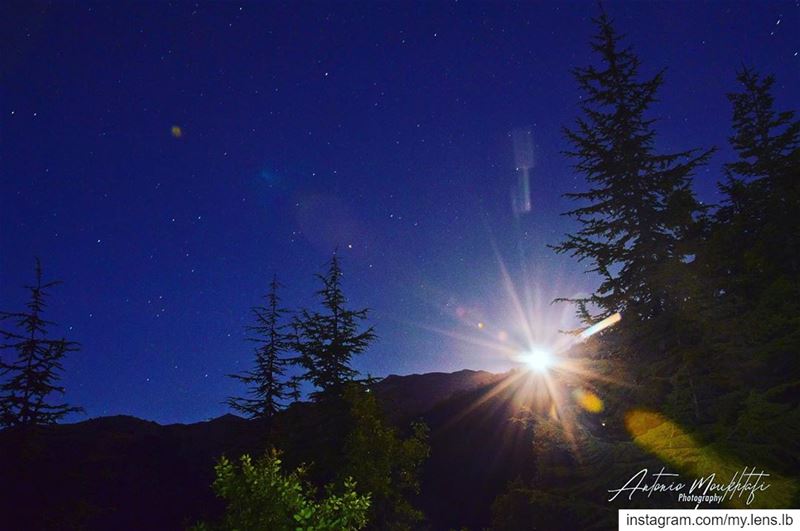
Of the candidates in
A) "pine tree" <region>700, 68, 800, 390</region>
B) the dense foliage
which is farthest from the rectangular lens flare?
the dense foliage

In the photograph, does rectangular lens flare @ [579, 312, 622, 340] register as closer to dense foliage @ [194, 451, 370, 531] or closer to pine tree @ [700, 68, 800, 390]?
pine tree @ [700, 68, 800, 390]

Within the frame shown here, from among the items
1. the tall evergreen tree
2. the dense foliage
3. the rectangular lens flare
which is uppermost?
the tall evergreen tree

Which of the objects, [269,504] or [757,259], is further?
[757,259]

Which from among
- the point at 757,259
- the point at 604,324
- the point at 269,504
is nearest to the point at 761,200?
the point at 757,259

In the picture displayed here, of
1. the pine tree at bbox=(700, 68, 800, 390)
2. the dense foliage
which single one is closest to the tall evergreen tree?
the pine tree at bbox=(700, 68, 800, 390)

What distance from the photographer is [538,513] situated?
54.4 feet

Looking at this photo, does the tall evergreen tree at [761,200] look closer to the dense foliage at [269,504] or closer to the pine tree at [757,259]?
the pine tree at [757,259]

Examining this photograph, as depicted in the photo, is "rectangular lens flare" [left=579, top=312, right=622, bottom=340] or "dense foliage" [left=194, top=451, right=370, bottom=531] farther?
"rectangular lens flare" [left=579, top=312, right=622, bottom=340]

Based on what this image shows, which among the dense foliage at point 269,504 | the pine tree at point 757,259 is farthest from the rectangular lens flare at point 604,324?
the dense foliage at point 269,504

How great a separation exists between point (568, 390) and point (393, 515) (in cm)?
1057

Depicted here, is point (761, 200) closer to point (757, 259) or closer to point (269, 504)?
point (757, 259)

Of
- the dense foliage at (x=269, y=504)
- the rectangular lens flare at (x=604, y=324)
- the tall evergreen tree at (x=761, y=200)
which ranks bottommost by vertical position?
the dense foliage at (x=269, y=504)

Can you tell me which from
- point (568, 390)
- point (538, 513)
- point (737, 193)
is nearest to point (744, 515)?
point (568, 390)

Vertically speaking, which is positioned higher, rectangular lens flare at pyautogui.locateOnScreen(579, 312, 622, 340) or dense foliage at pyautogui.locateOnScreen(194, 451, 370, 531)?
rectangular lens flare at pyautogui.locateOnScreen(579, 312, 622, 340)
